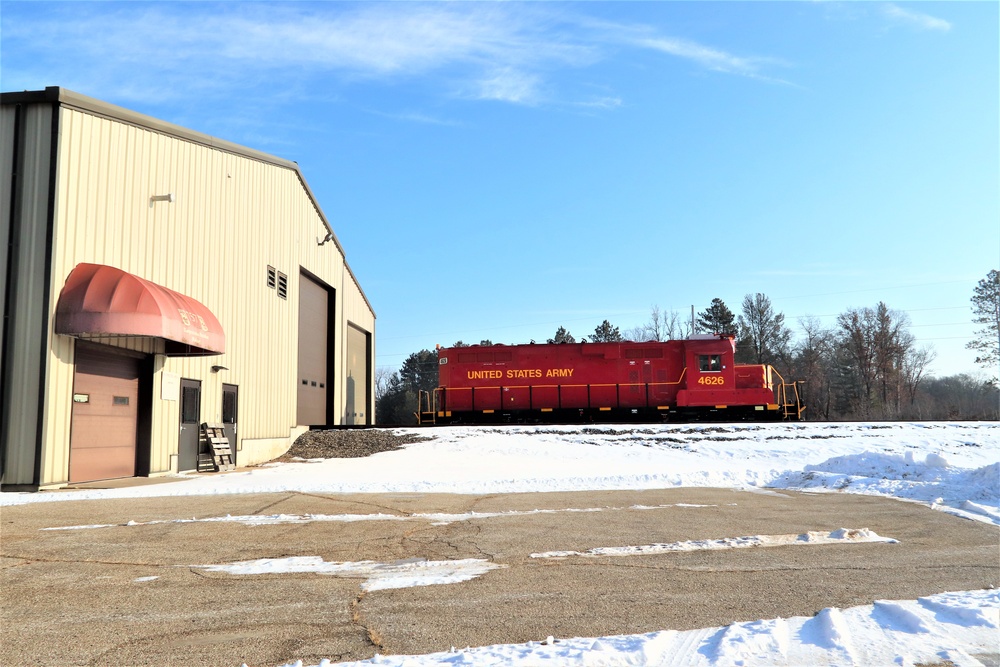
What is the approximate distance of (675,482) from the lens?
13.9 m

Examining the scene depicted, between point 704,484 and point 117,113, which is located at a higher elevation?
point 117,113

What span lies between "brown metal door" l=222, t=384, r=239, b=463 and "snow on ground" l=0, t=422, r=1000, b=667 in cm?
164

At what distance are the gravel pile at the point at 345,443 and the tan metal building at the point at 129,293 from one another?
826 mm

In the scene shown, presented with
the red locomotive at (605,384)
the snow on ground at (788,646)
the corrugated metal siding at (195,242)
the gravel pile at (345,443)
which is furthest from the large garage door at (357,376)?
the snow on ground at (788,646)

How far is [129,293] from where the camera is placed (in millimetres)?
12906

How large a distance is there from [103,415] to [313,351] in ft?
41.3

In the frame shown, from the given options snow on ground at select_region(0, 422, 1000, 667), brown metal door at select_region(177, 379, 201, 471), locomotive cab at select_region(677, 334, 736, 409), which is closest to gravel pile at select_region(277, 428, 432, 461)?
snow on ground at select_region(0, 422, 1000, 667)

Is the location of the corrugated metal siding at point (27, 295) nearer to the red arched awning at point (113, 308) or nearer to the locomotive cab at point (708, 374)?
the red arched awning at point (113, 308)

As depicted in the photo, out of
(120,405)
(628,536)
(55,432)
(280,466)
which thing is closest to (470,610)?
(628,536)

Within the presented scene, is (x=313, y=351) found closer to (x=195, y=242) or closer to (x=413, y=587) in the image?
(x=195, y=242)

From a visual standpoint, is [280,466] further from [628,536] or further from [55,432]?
[628,536]

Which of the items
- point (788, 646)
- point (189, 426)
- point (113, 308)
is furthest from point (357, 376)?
point (788, 646)

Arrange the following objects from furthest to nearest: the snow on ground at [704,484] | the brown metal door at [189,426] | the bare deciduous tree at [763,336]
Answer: the bare deciduous tree at [763,336] → the brown metal door at [189,426] → the snow on ground at [704,484]

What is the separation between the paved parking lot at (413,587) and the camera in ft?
14.2
